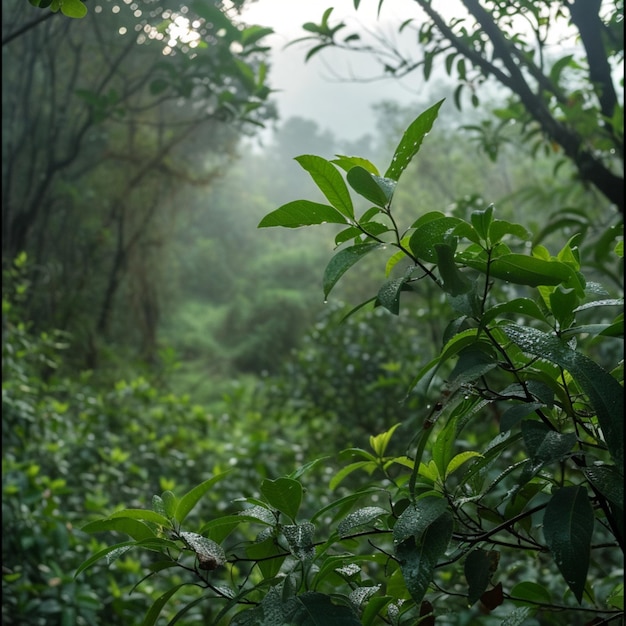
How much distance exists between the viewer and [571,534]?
9.5 inches

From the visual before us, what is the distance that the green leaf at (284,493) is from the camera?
1.01 feet

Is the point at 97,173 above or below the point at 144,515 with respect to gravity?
above

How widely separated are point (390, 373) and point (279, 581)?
147 cm

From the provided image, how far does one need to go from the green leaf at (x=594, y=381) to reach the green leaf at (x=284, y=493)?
111mm

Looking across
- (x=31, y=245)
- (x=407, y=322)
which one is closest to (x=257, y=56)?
(x=31, y=245)

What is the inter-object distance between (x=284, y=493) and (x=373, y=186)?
133mm

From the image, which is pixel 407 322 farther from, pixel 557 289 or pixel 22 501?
pixel 557 289

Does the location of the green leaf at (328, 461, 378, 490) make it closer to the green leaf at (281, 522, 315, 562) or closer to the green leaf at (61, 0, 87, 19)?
the green leaf at (281, 522, 315, 562)

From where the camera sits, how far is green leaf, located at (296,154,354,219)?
0.99 feet

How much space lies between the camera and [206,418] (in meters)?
1.84

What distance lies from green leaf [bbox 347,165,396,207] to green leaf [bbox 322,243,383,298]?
2 centimetres

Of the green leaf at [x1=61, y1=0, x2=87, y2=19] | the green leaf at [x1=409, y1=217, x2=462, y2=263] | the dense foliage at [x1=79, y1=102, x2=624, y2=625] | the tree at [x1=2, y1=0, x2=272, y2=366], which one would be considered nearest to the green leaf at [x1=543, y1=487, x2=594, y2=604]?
the dense foliage at [x1=79, y1=102, x2=624, y2=625]

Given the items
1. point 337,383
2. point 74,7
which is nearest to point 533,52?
point 74,7

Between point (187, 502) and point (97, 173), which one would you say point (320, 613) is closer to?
point (187, 502)
